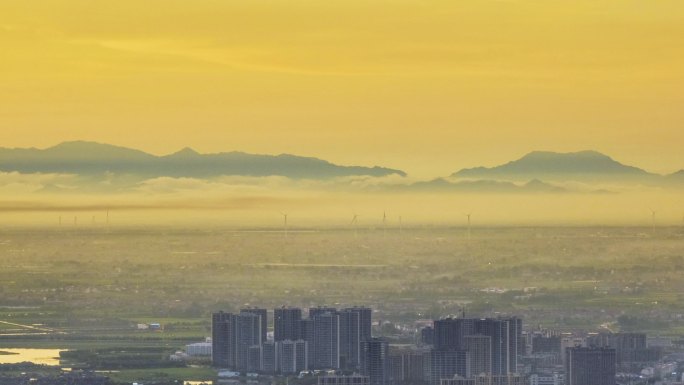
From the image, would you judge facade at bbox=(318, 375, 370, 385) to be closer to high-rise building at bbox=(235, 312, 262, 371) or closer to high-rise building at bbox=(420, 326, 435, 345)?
high-rise building at bbox=(420, 326, 435, 345)

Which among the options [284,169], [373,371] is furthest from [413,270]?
[373,371]

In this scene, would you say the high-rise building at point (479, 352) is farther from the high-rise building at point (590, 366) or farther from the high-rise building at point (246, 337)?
the high-rise building at point (246, 337)

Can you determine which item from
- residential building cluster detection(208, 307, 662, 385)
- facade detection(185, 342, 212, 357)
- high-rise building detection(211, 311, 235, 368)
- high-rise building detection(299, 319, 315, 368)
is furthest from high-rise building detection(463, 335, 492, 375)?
facade detection(185, 342, 212, 357)

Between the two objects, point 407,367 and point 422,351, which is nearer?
point 407,367

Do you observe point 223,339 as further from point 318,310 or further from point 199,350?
point 318,310

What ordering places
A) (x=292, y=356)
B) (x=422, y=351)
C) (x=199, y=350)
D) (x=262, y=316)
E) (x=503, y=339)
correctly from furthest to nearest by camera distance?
(x=262, y=316) → (x=199, y=350) → (x=292, y=356) → (x=503, y=339) → (x=422, y=351)

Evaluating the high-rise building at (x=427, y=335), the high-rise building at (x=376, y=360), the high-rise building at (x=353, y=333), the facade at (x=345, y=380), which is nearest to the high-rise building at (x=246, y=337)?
the high-rise building at (x=353, y=333)

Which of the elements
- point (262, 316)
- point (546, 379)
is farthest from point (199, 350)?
point (546, 379)
